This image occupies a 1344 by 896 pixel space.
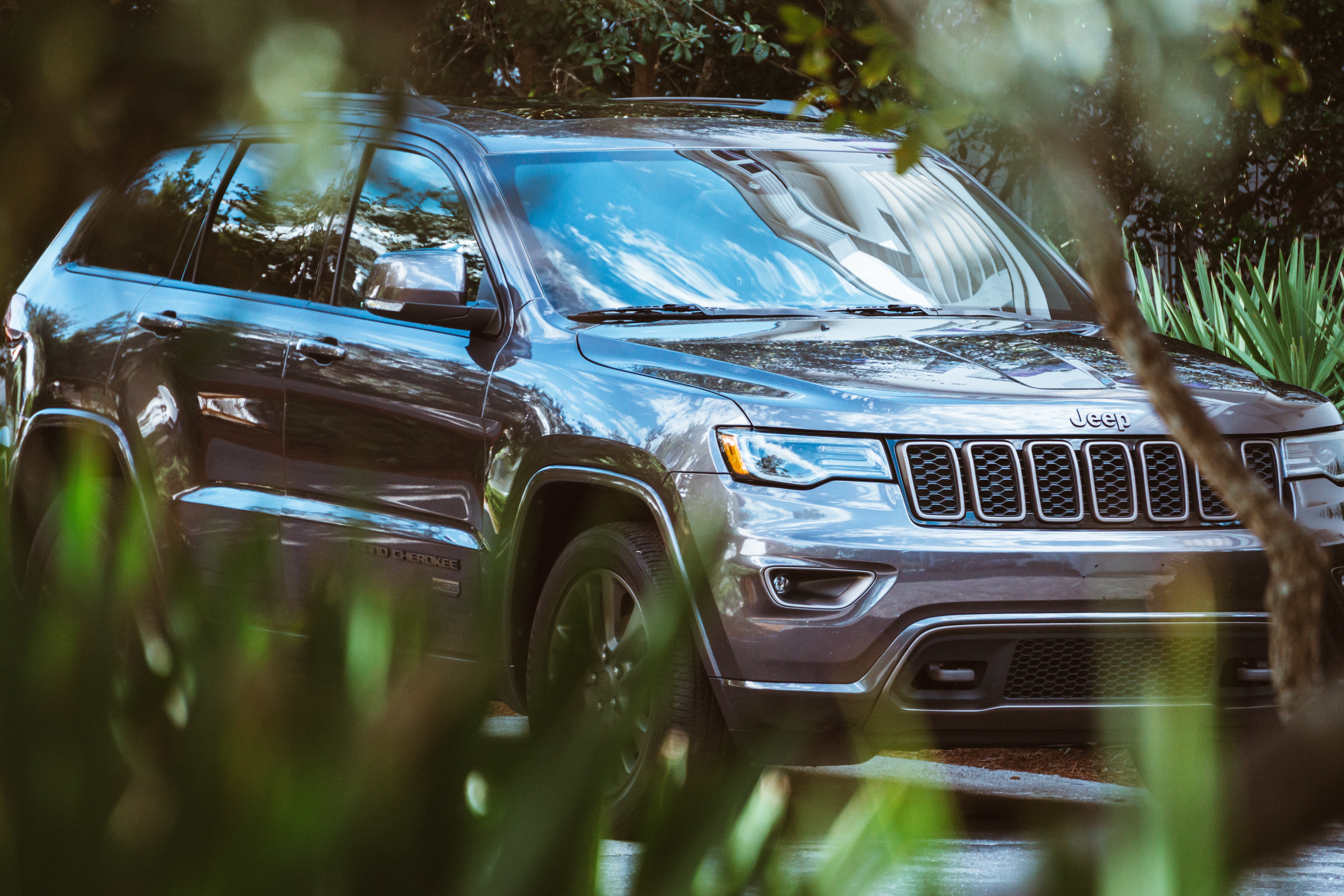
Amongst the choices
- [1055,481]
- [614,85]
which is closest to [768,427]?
[1055,481]

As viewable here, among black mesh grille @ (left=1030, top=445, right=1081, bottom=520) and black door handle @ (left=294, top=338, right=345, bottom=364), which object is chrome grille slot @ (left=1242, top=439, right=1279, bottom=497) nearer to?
black mesh grille @ (left=1030, top=445, right=1081, bottom=520)

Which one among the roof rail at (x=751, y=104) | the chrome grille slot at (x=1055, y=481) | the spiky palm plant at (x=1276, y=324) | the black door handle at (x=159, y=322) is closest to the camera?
the black door handle at (x=159, y=322)

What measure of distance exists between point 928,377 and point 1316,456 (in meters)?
1.09

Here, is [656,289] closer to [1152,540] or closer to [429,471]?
[429,471]

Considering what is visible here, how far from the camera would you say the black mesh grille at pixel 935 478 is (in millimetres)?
4508

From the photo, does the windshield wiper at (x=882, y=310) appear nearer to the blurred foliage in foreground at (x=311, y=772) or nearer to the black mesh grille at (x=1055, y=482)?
the black mesh grille at (x=1055, y=482)

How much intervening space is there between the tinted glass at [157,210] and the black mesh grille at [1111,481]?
126 inches

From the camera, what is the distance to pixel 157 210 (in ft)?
4.89

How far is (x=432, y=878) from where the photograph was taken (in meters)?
0.98

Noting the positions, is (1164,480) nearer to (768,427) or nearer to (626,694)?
(768,427)

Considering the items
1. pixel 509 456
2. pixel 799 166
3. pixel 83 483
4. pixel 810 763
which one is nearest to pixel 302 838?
pixel 83 483

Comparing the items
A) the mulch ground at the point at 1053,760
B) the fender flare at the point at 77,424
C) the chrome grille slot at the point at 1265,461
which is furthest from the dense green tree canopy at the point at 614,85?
the mulch ground at the point at 1053,760

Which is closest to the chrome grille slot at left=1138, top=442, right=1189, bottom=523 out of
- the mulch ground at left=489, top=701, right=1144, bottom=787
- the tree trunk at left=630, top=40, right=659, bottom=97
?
the mulch ground at left=489, top=701, right=1144, bottom=787

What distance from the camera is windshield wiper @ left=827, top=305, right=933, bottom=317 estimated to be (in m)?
5.53
